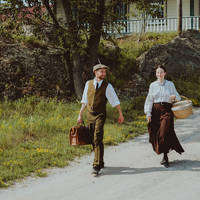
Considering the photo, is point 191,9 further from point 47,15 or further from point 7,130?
point 7,130

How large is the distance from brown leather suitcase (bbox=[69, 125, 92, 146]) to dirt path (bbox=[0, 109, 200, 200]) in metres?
0.55

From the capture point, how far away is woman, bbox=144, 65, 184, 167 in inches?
297

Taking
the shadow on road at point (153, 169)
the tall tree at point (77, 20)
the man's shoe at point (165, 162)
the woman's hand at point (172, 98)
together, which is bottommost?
the shadow on road at point (153, 169)

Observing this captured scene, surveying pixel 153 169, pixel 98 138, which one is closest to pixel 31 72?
pixel 98 138

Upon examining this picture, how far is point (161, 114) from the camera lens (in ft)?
25.1

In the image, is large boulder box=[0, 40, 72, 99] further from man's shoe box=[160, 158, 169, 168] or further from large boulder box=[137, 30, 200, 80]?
man's shoe box=[160, 158, 169, 168]

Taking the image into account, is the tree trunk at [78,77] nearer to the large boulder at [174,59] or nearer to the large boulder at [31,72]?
Result: the large boulder at [31,72]

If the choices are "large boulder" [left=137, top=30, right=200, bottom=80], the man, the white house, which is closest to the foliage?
"large boulder" [left=137, top=30, right=200, bottom=80]

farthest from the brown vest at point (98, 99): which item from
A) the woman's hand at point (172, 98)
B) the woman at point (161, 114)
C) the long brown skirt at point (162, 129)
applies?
the woman's hand at point (172, 98)

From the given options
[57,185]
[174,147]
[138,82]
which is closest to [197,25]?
[138,82]

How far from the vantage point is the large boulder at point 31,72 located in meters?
14.8

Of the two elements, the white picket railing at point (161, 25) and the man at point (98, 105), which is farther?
the white picket railing at point (161, 25)

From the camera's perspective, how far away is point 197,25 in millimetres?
26078

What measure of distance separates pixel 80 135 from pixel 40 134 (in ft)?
10.4
